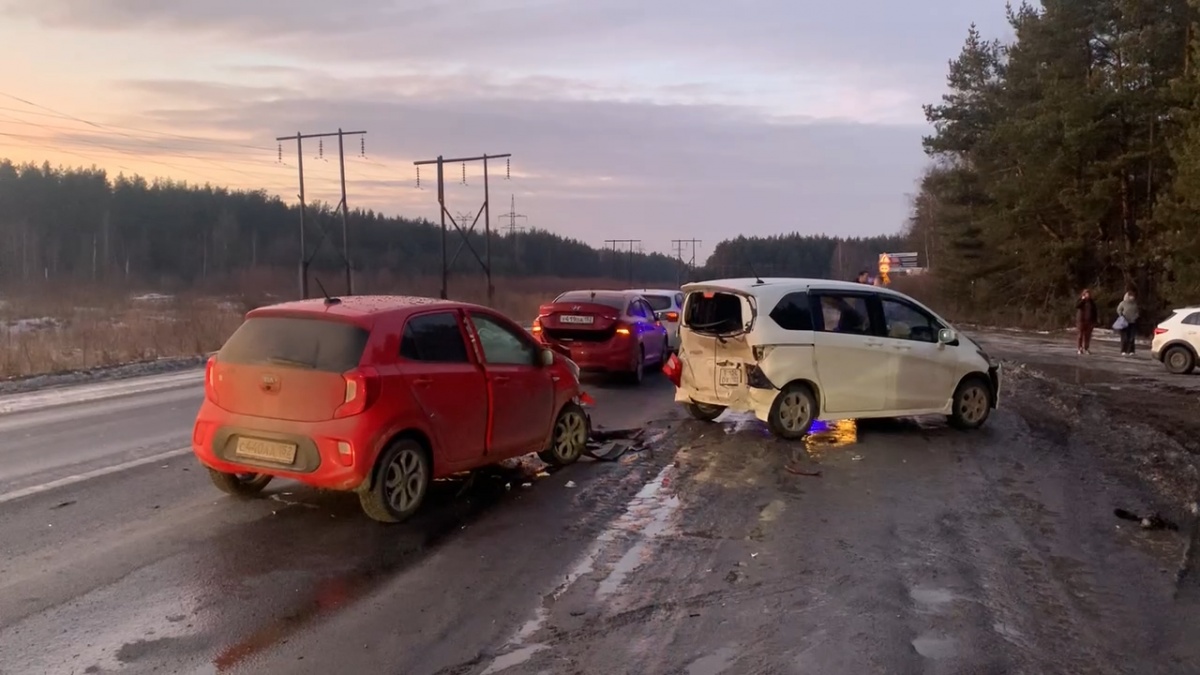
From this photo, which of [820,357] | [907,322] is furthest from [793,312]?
[907,322]

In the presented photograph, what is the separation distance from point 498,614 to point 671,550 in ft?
5.57

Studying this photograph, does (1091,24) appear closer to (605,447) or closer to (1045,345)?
(1045,345)

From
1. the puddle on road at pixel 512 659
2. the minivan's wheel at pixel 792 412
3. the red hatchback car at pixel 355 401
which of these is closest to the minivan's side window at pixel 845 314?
the minivan's wheel at pixel 792 412

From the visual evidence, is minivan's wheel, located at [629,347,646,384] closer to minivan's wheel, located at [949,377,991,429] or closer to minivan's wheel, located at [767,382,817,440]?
minivan's wheel, located at [767,382,817,440]

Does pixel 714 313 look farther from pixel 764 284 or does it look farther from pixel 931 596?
pixel 931 596

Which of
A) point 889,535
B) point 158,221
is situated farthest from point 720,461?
point 158,221

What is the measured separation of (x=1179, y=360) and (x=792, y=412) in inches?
579

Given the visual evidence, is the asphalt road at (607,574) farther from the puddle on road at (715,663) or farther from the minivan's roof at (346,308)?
the minivan's roof at (346,308)

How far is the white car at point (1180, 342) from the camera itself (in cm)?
2095

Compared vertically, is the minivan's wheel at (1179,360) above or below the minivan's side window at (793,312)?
below

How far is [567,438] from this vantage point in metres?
9.47

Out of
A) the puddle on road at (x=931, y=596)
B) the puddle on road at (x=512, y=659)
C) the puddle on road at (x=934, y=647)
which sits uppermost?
the puddle on road at (x=512, y=659)

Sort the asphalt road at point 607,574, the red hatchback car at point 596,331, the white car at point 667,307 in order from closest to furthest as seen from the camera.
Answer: the asphalt road at point 607,574
the red hatchback car at point 596,331
the white car at point 667,307

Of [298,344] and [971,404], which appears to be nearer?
[298,344]
